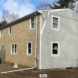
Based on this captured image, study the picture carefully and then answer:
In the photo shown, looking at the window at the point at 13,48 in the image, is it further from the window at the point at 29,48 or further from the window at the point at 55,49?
the window at the point at 55,49

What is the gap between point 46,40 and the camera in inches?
763

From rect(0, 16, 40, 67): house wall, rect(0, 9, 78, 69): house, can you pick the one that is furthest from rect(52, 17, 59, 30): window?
rect(0, 16, 40, 67): house wall

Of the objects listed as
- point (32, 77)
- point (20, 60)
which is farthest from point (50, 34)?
point (32, 77)

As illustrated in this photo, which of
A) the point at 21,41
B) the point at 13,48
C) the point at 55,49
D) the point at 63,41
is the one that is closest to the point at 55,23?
the point at 63,41

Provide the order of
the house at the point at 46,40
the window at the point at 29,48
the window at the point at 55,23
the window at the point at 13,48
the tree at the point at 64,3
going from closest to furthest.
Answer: the house at the point at 46,40
the window at the point at 55,23
the window at the point at 29,48
the window at the point at 13,48
the tree at the point at 64,3

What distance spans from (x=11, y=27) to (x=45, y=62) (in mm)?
8042

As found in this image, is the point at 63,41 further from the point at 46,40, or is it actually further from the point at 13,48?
the point at 13,48

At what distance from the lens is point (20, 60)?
21.9 metres

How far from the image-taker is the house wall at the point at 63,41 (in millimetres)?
19250

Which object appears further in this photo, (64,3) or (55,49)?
(64,3)

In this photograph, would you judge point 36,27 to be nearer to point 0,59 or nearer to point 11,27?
point 11,27

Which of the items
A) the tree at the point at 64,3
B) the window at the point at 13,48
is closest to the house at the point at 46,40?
the window at the point at 13,48

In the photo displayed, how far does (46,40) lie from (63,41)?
2509 mm

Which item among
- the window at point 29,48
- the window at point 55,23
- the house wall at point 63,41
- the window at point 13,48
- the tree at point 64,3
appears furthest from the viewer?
the tree at point 64,3
